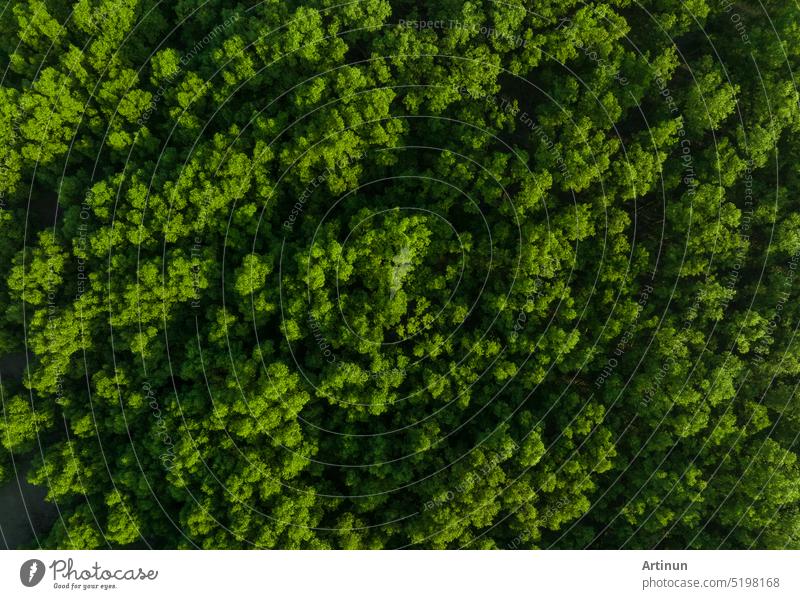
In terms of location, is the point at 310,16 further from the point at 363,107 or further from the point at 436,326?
the point at 436,326

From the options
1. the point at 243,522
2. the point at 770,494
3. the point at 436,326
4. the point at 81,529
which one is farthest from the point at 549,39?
the point at 81,529

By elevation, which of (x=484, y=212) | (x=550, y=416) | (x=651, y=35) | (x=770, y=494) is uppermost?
(x=651, y=35)
